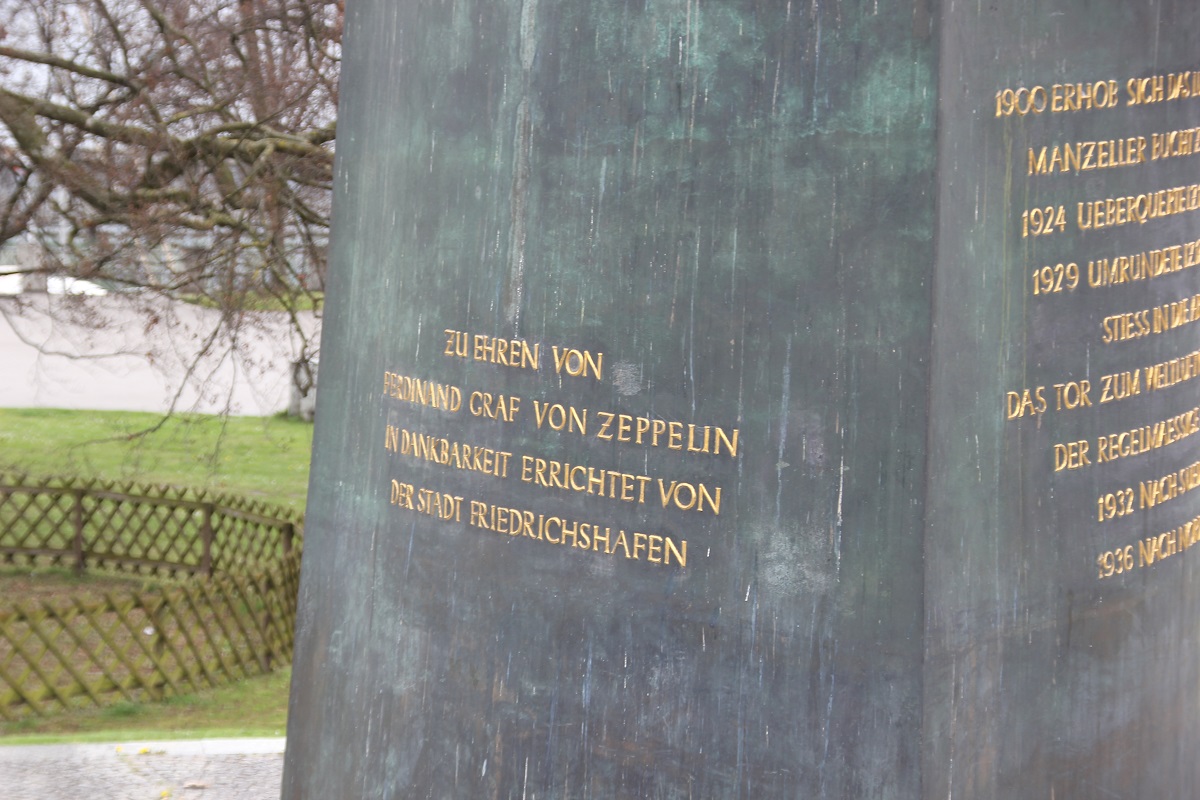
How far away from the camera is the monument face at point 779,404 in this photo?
402 centimetres

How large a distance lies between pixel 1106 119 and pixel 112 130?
415 inches

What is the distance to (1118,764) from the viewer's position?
464cm

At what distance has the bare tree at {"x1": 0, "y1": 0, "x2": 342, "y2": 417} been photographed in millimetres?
12922

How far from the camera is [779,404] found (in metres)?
4.14

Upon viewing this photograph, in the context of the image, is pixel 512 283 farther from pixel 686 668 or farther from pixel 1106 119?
pixel 1106 119

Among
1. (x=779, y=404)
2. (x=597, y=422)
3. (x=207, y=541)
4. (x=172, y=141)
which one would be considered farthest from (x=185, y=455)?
(x=779, y=404)

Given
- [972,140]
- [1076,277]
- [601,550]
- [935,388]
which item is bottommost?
[601,550]

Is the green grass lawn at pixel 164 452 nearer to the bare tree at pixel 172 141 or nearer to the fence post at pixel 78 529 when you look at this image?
the fence post at pixel 78 529

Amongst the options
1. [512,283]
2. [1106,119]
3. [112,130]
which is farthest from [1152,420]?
[112,130]

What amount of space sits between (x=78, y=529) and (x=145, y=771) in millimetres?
9981

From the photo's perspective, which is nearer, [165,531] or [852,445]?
[852,445]

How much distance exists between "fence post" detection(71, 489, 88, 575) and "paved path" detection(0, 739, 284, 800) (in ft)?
30.1

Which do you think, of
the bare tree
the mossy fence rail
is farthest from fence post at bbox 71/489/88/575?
the bare tree

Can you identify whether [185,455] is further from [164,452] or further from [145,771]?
[145,771]
